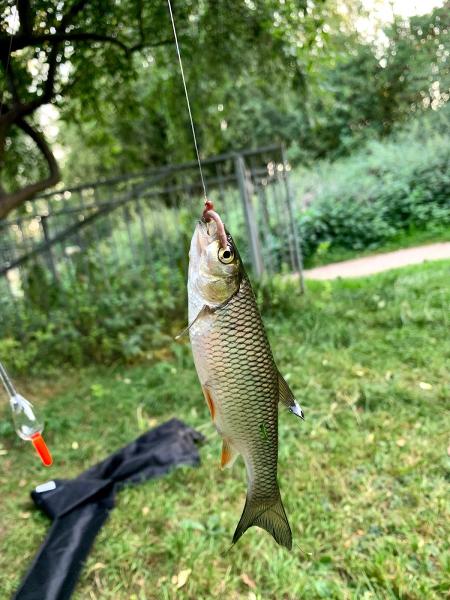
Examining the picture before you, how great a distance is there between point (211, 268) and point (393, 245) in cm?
929

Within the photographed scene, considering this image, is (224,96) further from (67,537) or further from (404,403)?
(67,537)

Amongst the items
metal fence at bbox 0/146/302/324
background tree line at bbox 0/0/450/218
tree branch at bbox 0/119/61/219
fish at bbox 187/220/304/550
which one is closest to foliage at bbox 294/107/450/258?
background tree line at bbox 0/0/450/218

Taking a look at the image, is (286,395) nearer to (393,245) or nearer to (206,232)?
(206,232)

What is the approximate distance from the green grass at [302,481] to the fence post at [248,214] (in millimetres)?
1647

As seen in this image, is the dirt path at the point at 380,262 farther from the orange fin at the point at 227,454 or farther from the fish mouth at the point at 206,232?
the fish mouth at the point at 206,232

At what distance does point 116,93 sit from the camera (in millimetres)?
5805

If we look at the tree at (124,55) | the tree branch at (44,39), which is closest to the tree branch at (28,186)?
the tree at (124,55)

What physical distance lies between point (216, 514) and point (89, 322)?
337cm

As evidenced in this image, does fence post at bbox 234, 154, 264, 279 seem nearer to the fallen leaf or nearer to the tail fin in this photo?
the fallen leaf

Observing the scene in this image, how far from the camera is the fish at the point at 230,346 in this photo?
1066mm

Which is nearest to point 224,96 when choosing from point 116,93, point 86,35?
point 116,93

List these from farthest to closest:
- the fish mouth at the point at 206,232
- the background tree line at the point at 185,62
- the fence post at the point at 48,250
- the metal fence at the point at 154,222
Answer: the metal fence at the point at 154,222 < the fence post at the point at 48,250 < the background tree line at the point at 185,62 < the fish mouth at the point at 206,232

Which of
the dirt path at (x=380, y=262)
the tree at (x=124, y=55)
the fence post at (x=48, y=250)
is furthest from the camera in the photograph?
the dirt path at (x=380, y=262)

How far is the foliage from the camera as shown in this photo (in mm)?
9438
